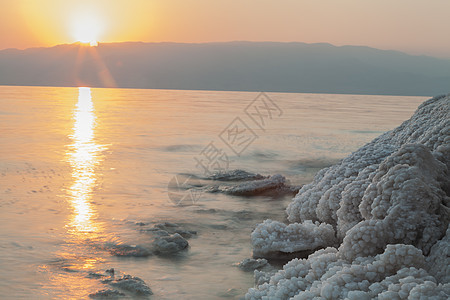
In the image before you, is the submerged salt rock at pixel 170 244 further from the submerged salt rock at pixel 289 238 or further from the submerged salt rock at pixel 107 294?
the submerged salt rock at pixel 107 294

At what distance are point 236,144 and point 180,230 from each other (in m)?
9.36

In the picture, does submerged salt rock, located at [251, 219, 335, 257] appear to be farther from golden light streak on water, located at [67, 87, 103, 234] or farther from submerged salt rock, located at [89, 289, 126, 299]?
golden light streak on water, located at [67, 87, 103, 234]

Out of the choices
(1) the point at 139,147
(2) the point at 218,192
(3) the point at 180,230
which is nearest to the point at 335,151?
(1) the point at 139,147

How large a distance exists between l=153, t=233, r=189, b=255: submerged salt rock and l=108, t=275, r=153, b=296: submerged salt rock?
0.75 m

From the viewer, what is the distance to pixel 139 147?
13.0 meters

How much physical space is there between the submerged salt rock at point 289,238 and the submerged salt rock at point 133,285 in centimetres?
125

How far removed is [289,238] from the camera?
476 centimetres

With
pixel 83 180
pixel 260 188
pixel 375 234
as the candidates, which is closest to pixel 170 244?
pixel 375 234

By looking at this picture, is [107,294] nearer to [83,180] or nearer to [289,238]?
[289,238]

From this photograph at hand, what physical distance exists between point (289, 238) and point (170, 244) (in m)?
1.13

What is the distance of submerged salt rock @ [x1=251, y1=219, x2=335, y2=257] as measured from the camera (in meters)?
4.68

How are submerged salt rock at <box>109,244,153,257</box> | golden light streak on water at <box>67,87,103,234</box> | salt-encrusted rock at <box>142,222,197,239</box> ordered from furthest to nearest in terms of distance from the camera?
golden light streak on water at <box>67,87,103,234</box>
salt-encrusted rock at <box>142,222,197,239</box>
submerged salt rock at <box>109,244,153,257</box>

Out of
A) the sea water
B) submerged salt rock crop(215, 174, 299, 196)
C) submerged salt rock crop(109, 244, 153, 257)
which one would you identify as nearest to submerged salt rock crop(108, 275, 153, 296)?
the sea water

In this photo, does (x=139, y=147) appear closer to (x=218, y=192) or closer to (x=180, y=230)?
(x=218, y=192)
